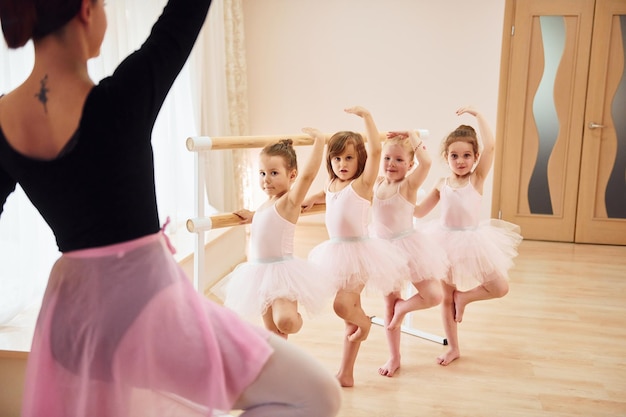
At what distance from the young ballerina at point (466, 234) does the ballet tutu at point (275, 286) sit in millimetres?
798

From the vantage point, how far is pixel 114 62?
3.17 meters

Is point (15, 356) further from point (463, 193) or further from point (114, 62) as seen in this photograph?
Answer: point (463, 193)

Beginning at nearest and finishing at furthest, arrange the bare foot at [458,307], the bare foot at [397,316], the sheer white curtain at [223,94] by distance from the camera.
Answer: the bare foot at [397,316], the bare foot at [458,307], the sheer white curtain at [223,94]

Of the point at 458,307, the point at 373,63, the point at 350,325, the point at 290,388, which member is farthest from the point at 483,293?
the point at 373,63

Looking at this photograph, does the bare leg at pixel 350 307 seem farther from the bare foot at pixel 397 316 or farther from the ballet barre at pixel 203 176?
the ballet barre at pixel 203 176

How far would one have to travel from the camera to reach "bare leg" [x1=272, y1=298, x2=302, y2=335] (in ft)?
6.79

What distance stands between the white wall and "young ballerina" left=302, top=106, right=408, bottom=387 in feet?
9.67

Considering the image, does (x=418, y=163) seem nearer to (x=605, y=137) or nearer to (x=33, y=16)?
(x=33, y=16)

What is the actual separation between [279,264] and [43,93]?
1354 mm

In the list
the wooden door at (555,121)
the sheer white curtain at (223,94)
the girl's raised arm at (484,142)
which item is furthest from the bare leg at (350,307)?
the wooden door at (555,121)

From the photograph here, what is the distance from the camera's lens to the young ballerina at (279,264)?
2.12m

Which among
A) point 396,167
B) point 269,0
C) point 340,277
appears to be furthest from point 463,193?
point 269,0

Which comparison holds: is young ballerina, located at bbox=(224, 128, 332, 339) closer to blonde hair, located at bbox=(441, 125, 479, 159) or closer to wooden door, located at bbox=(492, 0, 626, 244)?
blonde hair, located at bbox=(441, 125, 479, 159)

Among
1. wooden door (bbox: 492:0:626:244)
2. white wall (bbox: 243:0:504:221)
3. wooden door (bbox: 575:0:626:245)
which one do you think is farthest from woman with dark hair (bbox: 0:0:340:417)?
wooden door (bbox: 575:0:626:245)
